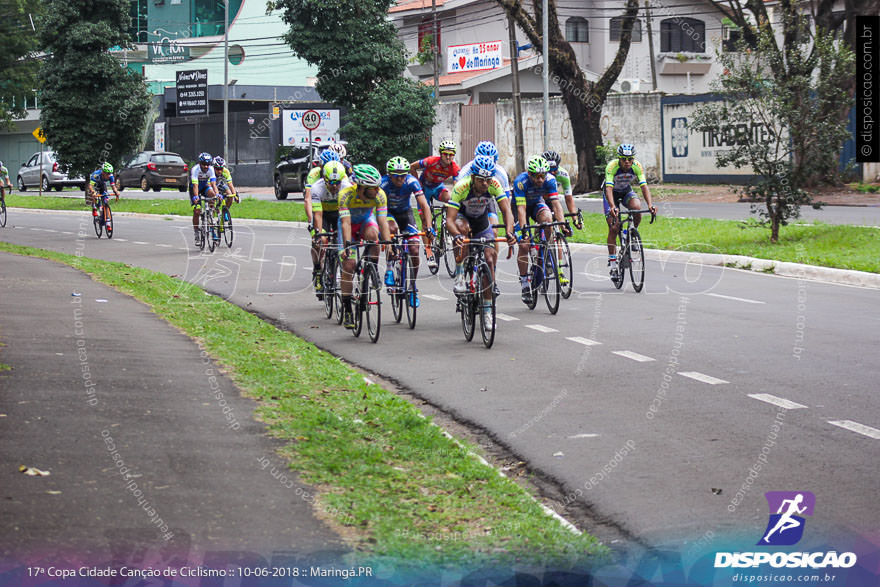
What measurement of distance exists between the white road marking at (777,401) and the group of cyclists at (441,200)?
3.55 m

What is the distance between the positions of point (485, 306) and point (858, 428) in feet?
15.5

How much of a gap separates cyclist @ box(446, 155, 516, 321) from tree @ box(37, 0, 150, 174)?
2965 centimetres

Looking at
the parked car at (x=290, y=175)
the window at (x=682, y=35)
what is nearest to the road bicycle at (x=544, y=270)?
the parked car at (x=290, y=175)

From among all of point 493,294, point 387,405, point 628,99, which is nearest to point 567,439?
point 387,405

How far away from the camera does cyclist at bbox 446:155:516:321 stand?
40.7ft

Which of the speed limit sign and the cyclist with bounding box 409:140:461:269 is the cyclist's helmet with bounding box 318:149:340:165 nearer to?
the cyclist with bounding box 409:140:461:269

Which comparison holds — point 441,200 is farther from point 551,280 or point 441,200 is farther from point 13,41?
point 13,41

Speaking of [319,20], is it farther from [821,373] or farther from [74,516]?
[74,516]

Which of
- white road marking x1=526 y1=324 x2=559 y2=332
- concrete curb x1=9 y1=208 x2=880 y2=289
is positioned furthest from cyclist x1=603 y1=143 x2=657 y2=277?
white road marking x1=526 y1=324 x2=559 y2=332

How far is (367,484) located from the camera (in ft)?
20.8

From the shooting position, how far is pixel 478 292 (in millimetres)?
11961

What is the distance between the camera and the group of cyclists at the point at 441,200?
12523 millimetres

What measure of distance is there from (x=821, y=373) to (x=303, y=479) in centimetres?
520

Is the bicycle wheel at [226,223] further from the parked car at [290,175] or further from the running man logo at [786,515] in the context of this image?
the running man logo at [786,515]
